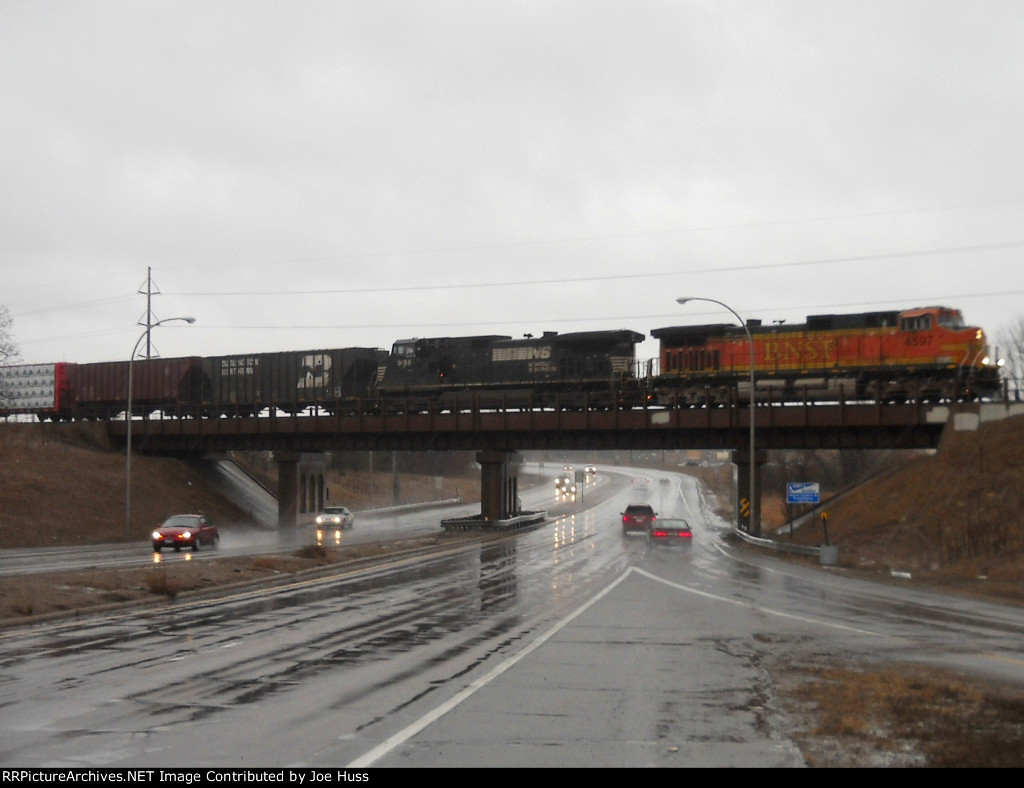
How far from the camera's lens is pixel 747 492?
5081 centimetres

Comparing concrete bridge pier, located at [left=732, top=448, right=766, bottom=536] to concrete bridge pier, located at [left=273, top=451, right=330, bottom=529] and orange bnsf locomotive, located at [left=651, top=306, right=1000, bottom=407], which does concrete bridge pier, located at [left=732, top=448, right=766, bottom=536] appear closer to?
orange bnsf locomotive, located at [left=651, top=306, right=1000, bottom=407]

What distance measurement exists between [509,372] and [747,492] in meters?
15.0

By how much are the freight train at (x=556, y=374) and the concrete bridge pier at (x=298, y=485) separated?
11.8 feet

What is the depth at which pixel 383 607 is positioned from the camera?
19.4 m

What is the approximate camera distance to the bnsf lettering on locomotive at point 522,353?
177ft

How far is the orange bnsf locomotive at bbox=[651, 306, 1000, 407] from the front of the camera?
144ft

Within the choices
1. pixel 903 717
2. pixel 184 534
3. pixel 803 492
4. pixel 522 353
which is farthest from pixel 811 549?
pixel 903 717

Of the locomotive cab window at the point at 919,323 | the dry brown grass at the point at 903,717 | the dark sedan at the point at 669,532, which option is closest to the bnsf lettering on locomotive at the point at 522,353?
the dark sedan at the point at 669,532

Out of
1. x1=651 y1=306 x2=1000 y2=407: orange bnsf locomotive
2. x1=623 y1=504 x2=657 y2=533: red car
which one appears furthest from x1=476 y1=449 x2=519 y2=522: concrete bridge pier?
x1=651 y1=306 x2=1000 y2=407: orange bnsf locomotive

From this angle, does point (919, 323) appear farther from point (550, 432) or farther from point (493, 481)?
point (493, 481)

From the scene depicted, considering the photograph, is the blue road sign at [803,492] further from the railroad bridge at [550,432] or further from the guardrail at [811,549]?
the railroad bridge at [550,432]

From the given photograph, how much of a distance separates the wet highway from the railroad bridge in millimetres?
21810
